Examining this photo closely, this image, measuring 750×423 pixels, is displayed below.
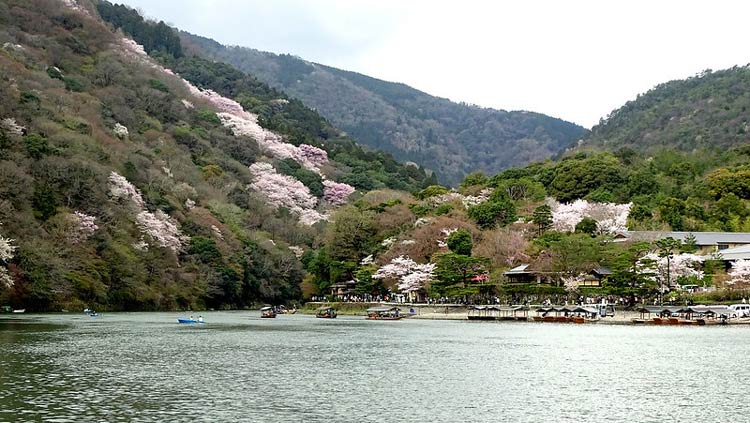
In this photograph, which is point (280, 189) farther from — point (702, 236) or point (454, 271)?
point (702, 236)

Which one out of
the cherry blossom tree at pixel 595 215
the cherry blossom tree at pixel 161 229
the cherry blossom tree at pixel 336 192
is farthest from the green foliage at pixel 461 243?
the cherry blossom tree at pixel 336 192

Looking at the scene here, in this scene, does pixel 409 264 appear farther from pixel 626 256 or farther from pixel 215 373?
pixel 215 373

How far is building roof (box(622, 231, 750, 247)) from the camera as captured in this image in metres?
67.6

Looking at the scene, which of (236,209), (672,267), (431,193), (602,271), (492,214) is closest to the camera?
(672,267)

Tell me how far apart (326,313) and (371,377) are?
44694 millimetres

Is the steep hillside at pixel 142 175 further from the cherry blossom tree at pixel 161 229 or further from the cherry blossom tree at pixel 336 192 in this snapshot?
the cherry blossom tree at pixel 336 192

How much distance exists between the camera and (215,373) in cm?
2722

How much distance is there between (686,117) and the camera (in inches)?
5059

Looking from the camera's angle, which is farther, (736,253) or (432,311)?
(432,311)

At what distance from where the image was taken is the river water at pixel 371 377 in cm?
2022

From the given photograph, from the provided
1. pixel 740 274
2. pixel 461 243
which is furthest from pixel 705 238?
pixel 461 243

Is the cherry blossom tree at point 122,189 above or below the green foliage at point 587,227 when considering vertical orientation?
above

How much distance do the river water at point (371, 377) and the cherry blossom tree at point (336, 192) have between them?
78040mm

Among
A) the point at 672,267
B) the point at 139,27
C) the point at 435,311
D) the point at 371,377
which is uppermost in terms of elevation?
the point at 139,27
